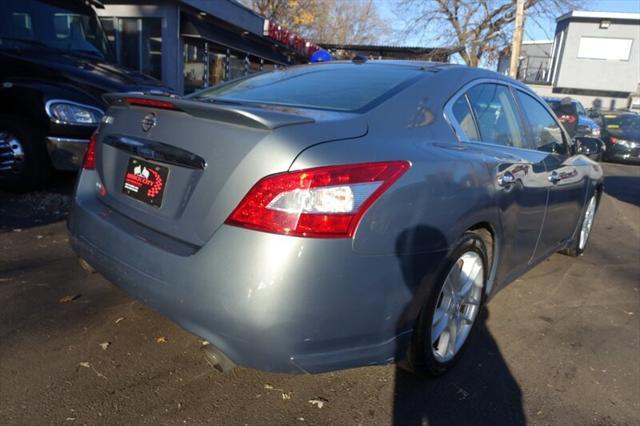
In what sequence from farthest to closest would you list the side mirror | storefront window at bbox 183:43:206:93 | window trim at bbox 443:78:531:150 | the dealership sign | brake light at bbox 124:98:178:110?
the dealership sign, storefront window at bbox 183:43:206:93, the side mirror, window trim at bbox 443:78:531:150, brake light at bbox 124:98:178:110

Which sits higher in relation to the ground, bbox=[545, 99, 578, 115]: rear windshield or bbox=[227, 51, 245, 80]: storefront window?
bbox=[227, 51, 245, 80]: storefront window

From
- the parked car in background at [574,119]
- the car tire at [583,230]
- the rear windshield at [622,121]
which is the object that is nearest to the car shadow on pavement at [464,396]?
the car tire at [583,230]

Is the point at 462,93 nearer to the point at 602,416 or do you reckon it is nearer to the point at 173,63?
the point at 602,416

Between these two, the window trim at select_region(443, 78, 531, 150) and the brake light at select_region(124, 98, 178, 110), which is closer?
the brake light at select_region(124, 98, 178, 110)

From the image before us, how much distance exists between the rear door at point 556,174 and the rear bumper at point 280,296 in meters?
1.81

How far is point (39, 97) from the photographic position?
16.1 ft

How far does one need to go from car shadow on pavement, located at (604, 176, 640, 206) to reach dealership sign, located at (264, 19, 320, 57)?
11.2 m

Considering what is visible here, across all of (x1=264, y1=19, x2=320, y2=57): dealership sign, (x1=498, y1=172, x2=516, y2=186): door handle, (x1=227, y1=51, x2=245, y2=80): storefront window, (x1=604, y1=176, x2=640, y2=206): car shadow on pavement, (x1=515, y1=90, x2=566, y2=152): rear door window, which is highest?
(x1=264, y1=19, x2=320, y2=57): dealership sign

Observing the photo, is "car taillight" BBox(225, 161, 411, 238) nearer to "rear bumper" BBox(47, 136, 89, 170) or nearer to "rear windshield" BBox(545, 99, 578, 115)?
"rear bumper" BBox(47, 136, 89, 170)

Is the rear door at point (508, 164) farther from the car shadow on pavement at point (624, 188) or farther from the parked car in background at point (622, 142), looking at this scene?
the parked car in background at point (622, 142)

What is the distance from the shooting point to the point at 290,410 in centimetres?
230

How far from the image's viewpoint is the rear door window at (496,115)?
2.95 m

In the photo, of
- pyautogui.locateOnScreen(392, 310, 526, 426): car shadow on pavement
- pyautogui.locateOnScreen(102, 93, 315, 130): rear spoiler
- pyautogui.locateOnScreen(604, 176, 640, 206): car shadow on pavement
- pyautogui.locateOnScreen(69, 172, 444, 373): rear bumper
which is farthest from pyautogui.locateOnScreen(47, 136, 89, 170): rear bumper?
pyautogui.locateOnScreen(604, 176, 640, 206): car shadow on pavement

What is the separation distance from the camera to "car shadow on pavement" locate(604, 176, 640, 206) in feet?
28.7
